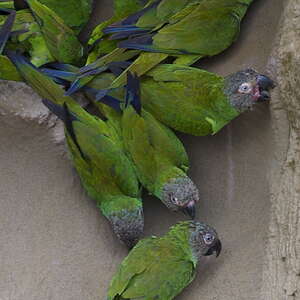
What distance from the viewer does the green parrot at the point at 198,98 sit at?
1.65 m

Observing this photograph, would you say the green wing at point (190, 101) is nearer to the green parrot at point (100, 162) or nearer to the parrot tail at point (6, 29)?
the green parrot at point (100, 162)

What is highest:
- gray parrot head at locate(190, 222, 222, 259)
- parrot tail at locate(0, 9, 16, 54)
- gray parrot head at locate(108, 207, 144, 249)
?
parrot tail at locate(0, 9, 16, 54)

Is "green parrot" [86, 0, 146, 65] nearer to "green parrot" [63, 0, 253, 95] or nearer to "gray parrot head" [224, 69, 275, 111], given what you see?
"green parrot" [63, 0, 253, 95]

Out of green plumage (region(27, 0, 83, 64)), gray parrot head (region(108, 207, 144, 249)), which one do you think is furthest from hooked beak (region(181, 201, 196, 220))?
green plumage (region(27, 0, 83, 64))

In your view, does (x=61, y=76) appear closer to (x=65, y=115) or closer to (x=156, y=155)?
(x=65, y=115)

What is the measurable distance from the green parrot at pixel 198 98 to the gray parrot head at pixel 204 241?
0.23m

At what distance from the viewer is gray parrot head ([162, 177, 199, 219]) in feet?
5.37

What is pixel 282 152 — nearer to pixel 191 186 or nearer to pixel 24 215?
pixel 191 186

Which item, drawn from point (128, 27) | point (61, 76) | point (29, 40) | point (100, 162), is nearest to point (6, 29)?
point (29, 40)

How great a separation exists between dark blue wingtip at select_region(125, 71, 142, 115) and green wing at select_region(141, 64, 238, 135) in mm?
32

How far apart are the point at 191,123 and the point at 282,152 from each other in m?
0.22

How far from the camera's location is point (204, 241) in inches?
63.4

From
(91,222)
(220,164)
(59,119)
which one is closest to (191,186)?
(220,164)

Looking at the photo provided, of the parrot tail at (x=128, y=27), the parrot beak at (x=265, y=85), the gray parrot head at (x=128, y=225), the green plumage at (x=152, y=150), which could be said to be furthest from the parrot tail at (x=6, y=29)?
the parrot beak at (x=265, y=85)
